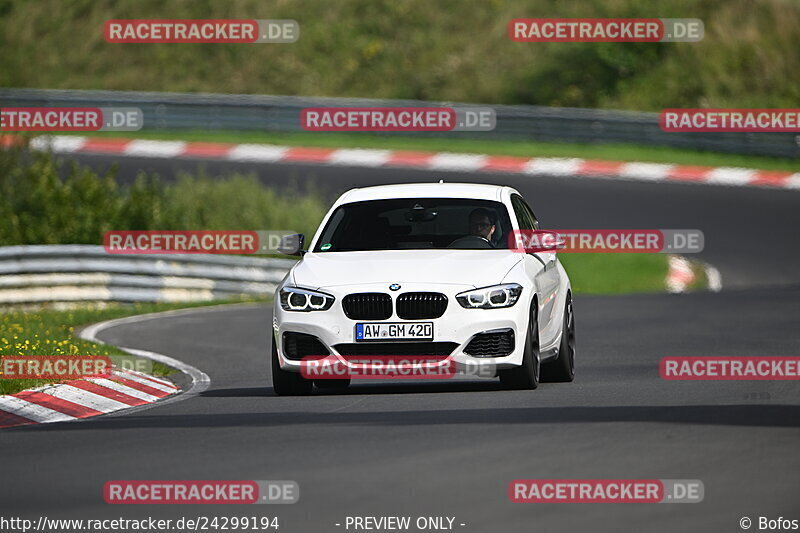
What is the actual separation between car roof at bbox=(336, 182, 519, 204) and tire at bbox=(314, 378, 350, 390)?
4.79 feet

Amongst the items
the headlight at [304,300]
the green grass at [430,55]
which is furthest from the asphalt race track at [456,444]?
the green grass at [430,55]

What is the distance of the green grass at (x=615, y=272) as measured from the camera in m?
26.8

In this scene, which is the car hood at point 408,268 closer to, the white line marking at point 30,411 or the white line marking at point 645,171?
the white line marking at point 30,411

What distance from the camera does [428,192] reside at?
1406 cm

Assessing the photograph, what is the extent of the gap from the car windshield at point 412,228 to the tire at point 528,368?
0.92 metres

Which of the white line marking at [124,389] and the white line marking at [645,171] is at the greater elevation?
the white line marking at [645,171]

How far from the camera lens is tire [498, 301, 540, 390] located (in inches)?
503

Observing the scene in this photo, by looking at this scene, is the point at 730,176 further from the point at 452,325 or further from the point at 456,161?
the point at 452,325

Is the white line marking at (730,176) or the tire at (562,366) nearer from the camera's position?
the tire at (562,366)

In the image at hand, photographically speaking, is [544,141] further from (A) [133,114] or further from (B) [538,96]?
(A) [133,114]

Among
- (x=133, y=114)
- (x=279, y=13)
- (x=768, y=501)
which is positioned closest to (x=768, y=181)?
(x=133, y=114)

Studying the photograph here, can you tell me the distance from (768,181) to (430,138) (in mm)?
8512

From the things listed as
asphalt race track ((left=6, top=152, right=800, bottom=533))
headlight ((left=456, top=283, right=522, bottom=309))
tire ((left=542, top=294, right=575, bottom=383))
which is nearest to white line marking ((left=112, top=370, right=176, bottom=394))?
asphalt race track ((left=6, top=152, right=800, bottom=533))

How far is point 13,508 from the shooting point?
8.34 meters
